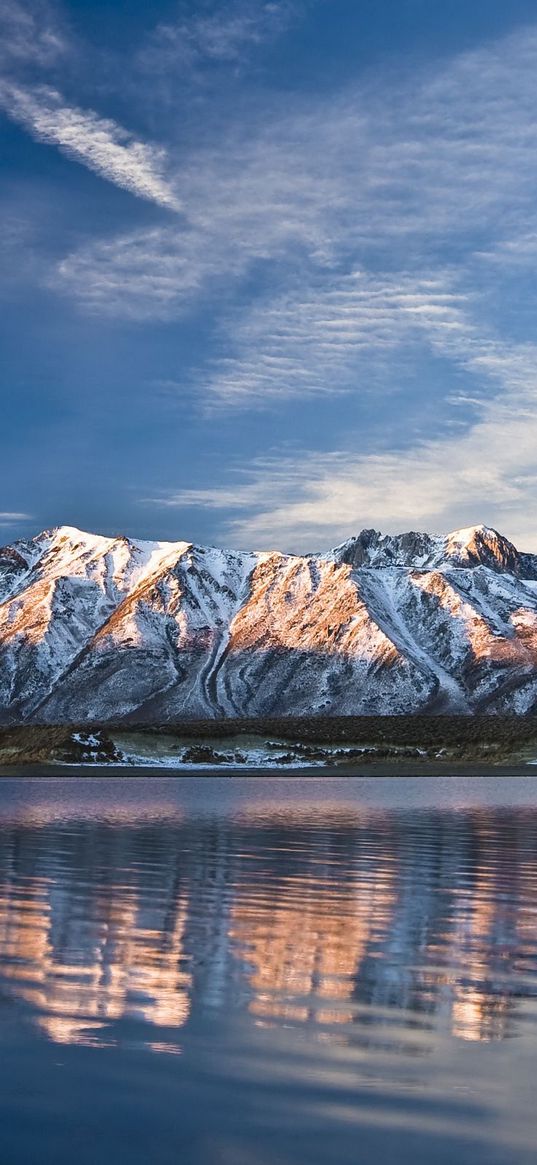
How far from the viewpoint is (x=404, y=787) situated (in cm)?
8200

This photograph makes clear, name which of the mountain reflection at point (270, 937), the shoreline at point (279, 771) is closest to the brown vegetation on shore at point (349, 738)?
the shoreline at point (279, 771)

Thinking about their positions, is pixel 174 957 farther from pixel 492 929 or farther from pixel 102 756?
pixel 102 756

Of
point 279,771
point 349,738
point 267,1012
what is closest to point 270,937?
point 267,1012

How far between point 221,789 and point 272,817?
32908mm

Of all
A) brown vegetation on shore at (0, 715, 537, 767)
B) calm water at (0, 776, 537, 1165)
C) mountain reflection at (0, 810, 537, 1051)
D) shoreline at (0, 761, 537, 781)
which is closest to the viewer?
calm water at (0, 776, 537, 1165)

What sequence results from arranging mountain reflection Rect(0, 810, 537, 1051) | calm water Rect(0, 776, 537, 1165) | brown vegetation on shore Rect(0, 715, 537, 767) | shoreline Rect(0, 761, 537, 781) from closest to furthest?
1. calm water Rect(0, 776, 537, 1165)
2. mountain reflection Rect(0, 810, 537, 1051)
3. shoreline Rect(0, 761, 537, 781)
4. brown vegetation on shore Rect(0, 715, 537, 767)

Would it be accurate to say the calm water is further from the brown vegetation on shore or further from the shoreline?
the brown vegetation on shore

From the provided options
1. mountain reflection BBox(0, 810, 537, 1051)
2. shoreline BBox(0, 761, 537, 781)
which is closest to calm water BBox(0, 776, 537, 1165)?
mountain reflection BBox(0, 810, 537, 1051)

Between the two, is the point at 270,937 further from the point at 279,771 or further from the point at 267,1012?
the point at 279,771

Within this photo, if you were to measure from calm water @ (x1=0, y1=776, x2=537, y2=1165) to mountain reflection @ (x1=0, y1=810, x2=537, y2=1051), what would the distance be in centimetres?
5

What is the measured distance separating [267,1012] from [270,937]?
15.1 ft

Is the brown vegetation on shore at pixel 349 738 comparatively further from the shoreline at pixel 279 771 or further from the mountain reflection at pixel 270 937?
the mountain reflection at pixel 270 937

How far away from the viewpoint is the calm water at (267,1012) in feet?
27.1

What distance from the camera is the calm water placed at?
8266 millimetres
